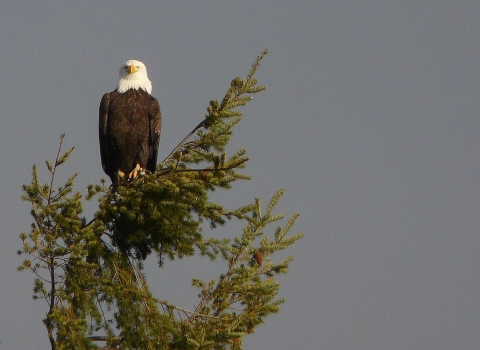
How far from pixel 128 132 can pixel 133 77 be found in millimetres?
894

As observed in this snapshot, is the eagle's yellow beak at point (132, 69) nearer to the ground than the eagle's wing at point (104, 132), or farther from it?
farther from it

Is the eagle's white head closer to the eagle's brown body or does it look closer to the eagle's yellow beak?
the eagle's yellow beak

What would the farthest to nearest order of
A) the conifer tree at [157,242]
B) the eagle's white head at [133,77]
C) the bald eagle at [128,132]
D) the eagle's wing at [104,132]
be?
the eagle's white head at [133,77], the eagle's wing at [104,132], the bald eagle at [128,132], the conifer tree at [157,242]

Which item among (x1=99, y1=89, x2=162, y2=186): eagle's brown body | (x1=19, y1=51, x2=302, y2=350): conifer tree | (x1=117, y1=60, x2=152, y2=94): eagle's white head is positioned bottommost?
(x1=19, y1=51, x2=302, y2=350): conifer tree

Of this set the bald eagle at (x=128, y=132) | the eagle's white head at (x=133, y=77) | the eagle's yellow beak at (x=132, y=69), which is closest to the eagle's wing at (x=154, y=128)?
the bald eagle at (x=128, y=132)

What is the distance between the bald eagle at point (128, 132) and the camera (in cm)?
798

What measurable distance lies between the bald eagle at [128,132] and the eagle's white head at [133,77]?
5 cm

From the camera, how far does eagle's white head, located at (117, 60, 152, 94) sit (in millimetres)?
8445

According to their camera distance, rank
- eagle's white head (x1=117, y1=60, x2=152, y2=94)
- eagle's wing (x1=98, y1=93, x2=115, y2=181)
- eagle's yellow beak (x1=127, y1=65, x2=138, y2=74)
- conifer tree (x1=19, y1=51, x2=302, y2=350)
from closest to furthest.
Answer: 1. conifer tree (x1=19, y1=51, x2=302, y2=350)
2. eagle's wing (x1=98, y1=93, x2=115, y2=181)
3. eagle's white head (x1=117, y1=60, x2=152, y2=94)
4. eagle's yellow beak (x1=127, y1=65, x2=138, y2=74)

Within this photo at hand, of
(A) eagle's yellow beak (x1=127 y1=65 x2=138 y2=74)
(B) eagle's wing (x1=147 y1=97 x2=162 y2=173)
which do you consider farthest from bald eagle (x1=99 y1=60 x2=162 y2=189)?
(A) eagle's yellow beak (x1=127 y1=65 x2=138 y2=74)

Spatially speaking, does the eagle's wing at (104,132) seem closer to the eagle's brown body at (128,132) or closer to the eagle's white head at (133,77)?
the eagle's brown body at (128,132)

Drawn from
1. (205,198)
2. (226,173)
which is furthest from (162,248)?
(226,173)

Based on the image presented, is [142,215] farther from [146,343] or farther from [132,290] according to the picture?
[146,343]

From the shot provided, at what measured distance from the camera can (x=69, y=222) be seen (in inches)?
211
